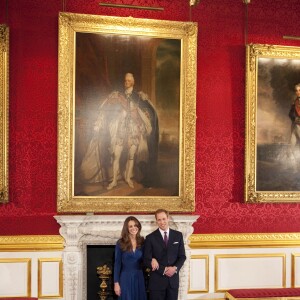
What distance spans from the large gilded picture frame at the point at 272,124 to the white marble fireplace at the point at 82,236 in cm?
109

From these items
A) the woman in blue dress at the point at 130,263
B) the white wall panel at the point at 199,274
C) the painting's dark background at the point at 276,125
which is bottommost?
the white wall panel at the point at 199,274

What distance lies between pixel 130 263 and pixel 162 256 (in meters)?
0.36

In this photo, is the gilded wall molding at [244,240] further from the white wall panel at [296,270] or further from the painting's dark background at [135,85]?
the painting's dark background at [135,85]

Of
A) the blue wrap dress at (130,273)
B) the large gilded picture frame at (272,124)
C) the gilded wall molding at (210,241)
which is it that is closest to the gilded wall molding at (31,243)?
the gilded wall molding at (210,241)

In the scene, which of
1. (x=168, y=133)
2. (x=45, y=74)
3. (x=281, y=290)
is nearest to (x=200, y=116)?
(x=168, y=133)

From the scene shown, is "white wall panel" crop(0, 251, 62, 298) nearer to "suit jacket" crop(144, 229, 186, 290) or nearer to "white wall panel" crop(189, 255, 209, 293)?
"suit jacket" crop(144, 229, 186, 290)

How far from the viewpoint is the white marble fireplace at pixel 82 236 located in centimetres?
571

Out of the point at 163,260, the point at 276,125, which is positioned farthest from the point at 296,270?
the point at 163,260

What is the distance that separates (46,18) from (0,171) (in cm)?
198

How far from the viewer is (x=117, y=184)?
5.89 m

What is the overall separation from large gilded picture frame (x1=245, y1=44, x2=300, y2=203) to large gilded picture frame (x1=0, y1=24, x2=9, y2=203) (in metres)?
3.07

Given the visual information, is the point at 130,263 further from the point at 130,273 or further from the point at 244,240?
the point at 244,240

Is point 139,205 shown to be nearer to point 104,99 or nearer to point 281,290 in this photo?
point 104,99

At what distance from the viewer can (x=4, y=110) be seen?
559 centimetres
